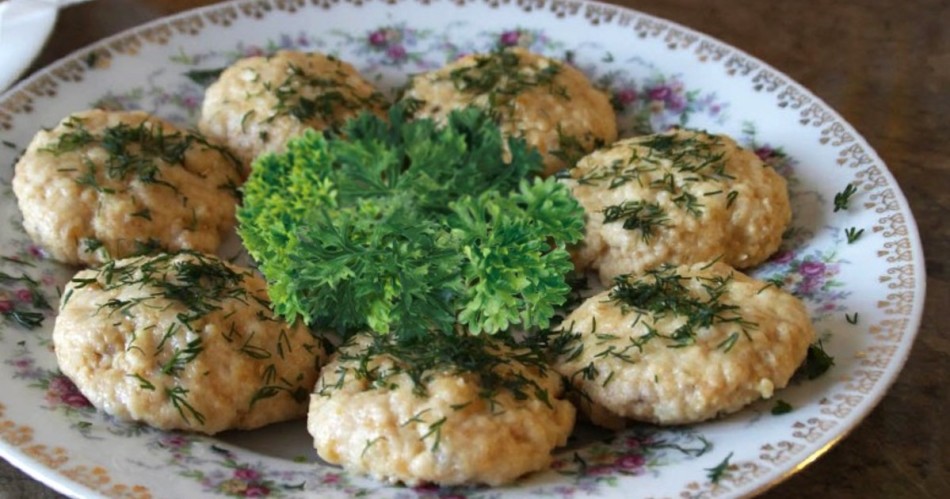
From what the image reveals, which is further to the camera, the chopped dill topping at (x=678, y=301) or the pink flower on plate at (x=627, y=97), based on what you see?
the pink flower on plate at (x=627, y=97)

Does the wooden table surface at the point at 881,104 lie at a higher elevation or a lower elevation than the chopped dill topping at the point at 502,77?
lower

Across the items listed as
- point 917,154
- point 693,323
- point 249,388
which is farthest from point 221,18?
point 917,154

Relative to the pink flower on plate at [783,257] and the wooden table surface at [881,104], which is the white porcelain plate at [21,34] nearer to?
the wooden table surface at [881,104]

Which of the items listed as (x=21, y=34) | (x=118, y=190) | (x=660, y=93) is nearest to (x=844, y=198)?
(x=660, y=93)

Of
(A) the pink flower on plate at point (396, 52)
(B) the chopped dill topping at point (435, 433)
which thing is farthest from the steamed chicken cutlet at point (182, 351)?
(A) the pink flower on plate at point (396, 52)

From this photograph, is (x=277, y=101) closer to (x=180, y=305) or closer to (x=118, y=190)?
(x=118, y=190)

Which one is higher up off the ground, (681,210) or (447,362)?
(681,210)

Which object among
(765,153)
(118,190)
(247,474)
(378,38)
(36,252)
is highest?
Answer: (378,38)

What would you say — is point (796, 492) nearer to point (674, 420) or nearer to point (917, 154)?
point (674, 420)
